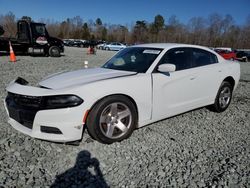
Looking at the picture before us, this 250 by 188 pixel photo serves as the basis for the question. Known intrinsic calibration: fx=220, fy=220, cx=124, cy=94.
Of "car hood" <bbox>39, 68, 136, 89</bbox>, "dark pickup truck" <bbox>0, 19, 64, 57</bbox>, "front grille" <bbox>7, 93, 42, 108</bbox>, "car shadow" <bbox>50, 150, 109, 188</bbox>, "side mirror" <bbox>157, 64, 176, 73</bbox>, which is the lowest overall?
"car shadow" <bbox>50, 150, 109, 188</bbox>

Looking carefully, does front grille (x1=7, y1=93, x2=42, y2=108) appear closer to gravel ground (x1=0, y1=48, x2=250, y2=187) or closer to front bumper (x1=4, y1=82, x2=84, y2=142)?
front bumper (x1=4, y1=82, x2=84, y2=142)

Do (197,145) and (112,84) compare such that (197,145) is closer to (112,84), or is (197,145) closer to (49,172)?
(112,84)

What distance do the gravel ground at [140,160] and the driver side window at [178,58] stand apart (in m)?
1.13

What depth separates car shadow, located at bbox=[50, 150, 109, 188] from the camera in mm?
2465

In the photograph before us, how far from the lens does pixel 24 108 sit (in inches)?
120

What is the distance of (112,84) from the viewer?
314 centimetres

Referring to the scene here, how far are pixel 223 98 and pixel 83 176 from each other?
3.64 meters

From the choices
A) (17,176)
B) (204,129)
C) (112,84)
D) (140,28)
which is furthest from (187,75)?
(140,28)

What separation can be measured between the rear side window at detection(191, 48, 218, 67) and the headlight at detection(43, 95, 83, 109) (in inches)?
97.8

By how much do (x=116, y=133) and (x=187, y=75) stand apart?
5.53 feet

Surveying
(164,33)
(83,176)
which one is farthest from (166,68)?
(164,33)

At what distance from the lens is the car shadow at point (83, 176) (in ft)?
8.09

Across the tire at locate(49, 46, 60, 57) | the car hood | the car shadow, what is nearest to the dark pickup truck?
the tire at locate(49, 46, 60, 57)

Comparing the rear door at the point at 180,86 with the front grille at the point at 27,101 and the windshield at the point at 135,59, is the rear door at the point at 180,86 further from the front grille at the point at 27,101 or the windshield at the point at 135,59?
the front grille at the point at 27,101
